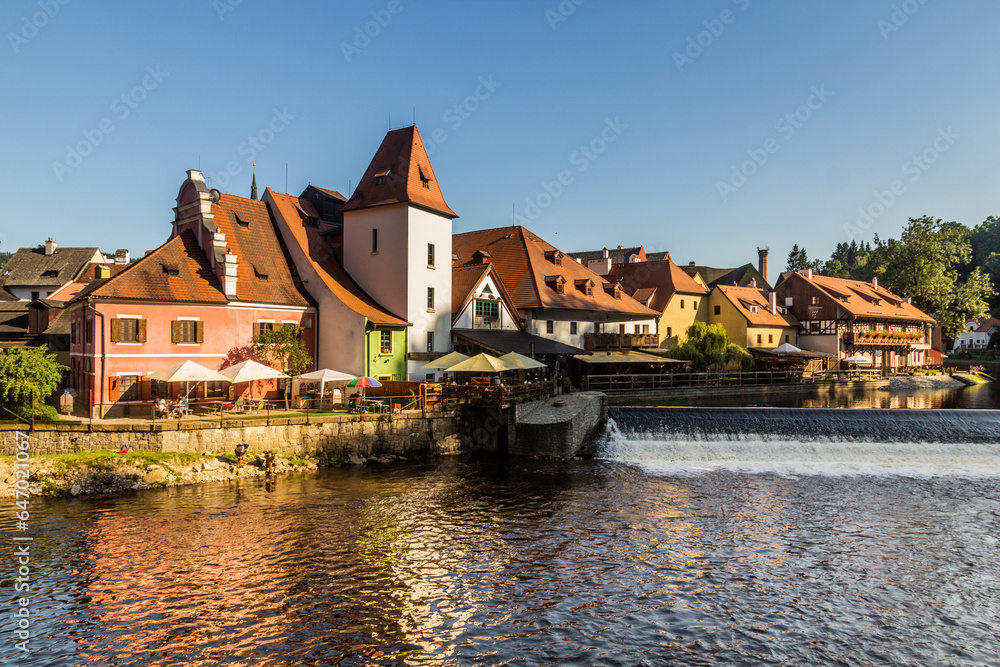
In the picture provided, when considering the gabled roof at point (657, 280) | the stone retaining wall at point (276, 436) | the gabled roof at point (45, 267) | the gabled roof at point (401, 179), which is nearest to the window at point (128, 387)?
the stone retaining wall at point (276, 436)

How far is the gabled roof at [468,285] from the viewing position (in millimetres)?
42062

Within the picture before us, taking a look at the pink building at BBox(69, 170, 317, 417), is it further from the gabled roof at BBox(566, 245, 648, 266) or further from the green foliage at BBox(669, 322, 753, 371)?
the gabled roof at BBox(566, 245, 648, 266)

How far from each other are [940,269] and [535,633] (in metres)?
90.1

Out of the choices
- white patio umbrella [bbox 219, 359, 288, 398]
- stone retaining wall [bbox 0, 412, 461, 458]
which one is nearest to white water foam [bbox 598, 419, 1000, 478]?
stone retaining wall [bbox 0, 412, 461, 458]

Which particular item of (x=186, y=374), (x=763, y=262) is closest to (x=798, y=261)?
(x=763, y=262)

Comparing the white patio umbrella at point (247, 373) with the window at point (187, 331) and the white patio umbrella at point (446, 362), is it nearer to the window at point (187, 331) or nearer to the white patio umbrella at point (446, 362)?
the window at point (187, 331)

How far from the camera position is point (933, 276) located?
275 feet

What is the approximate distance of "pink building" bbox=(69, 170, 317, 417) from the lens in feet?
96.2

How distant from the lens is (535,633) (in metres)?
13.4

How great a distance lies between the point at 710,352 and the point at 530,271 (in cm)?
1671

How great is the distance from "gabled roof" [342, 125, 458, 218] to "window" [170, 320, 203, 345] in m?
12.6

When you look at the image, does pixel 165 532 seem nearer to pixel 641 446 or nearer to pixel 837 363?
pixel 641 446

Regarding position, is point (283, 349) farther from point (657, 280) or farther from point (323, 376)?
point (657, 280)

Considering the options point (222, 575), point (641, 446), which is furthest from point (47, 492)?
point (641, 446)
